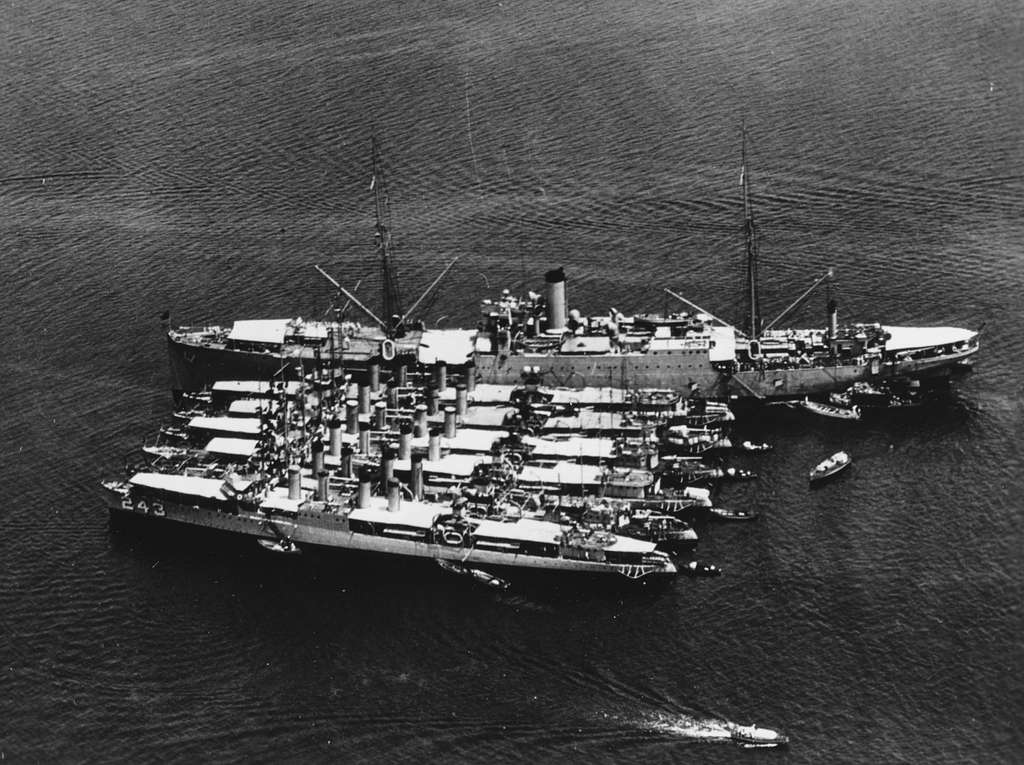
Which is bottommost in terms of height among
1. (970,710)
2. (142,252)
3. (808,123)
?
(970,710)

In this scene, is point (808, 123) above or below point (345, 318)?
above

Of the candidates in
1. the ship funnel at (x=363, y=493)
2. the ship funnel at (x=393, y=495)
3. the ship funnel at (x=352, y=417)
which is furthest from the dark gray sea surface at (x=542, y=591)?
the ship funnel at (x=352, y=417)

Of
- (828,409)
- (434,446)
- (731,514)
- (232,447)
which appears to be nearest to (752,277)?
(828,409)

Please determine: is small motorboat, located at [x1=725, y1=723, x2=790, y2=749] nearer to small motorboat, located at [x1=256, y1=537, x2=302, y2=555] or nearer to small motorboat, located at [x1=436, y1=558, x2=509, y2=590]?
small motorboat, located at [x1=436, y1=558, x2=509, y2=590]

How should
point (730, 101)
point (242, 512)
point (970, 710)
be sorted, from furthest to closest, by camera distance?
point (730, 101) → point (242, 512) → point (970, 710)

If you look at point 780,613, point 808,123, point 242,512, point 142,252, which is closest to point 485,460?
point 242,512

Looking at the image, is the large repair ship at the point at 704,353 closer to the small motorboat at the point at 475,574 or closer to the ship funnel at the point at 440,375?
the ship funnel at the point at 440,375

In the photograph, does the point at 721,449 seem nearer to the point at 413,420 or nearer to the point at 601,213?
the point at 413,420

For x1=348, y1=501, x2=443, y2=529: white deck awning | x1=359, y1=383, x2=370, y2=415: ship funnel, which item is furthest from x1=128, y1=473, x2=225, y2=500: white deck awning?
x1=359, y1=383, x2=370, y2=415: ship funnel
